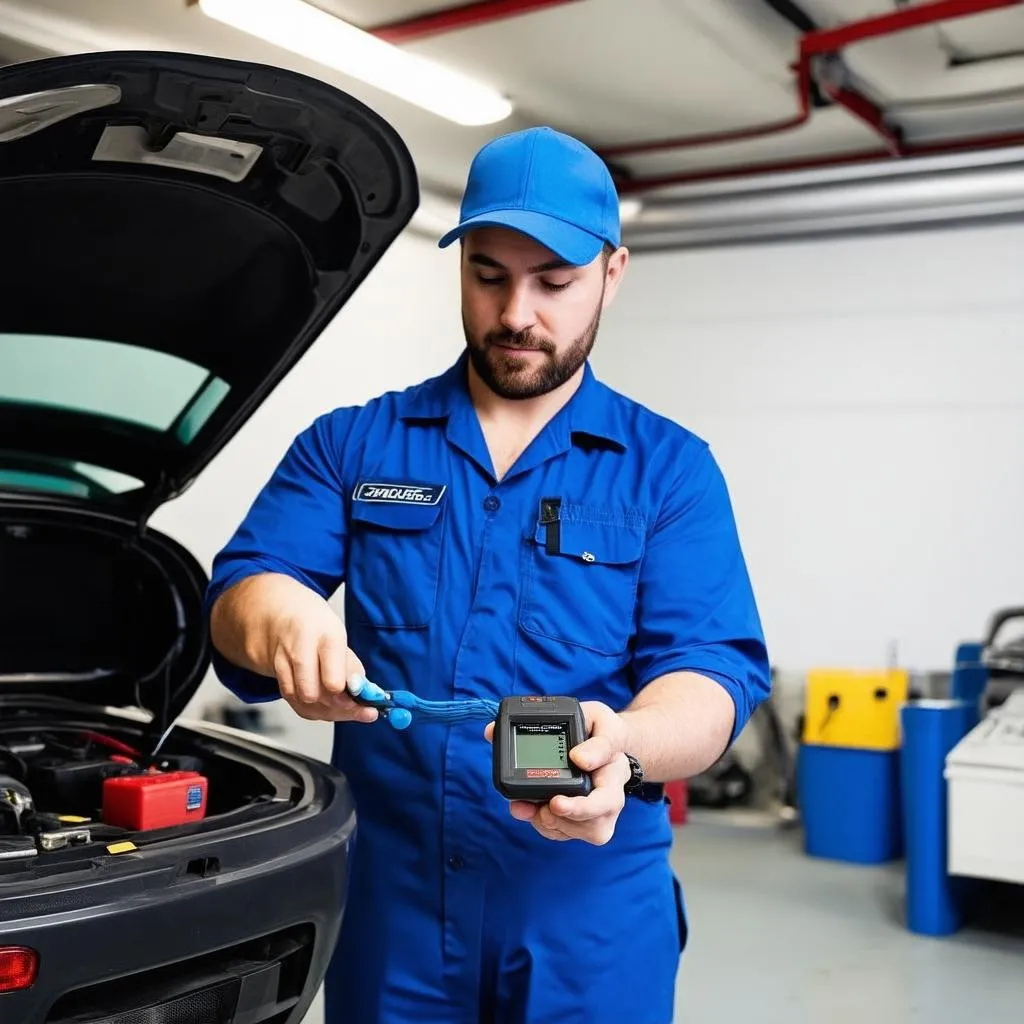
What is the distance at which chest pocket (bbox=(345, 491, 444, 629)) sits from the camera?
1.65 metres

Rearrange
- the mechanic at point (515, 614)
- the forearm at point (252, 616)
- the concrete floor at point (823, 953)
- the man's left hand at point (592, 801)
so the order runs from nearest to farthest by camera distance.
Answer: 1. the man's left hand at point (592, 801)
2. the forearm at point (252, 616)
3. the mechanic at point (515, 614)
4. the concrete floor at point (823, 953)

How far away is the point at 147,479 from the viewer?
2168 millimetres

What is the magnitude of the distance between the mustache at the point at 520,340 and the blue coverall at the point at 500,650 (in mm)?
116

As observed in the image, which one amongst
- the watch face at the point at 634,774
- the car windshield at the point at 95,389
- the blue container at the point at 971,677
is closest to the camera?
the watch face at the point at 634,774

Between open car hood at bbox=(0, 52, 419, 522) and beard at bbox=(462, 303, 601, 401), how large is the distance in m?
0.25

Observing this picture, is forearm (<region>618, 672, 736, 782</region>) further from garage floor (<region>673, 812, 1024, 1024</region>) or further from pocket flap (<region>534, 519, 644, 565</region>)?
garage floor (<region>673, 812, 1024, 1024</region>)

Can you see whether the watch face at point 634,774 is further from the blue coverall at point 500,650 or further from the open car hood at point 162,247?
the open car hood at point 162,247

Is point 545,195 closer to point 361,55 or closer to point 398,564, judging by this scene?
point 398,564

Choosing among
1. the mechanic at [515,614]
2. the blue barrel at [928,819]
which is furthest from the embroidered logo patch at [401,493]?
the blue barrel at [928,819]

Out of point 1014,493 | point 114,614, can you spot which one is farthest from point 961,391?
point 114,614

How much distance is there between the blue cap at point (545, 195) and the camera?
1573 millimetres

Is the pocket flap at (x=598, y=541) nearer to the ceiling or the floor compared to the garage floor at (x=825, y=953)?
nearer to the ceiling

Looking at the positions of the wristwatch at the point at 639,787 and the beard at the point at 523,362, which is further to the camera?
the beard at the point at 523,362

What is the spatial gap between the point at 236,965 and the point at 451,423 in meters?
0.71
